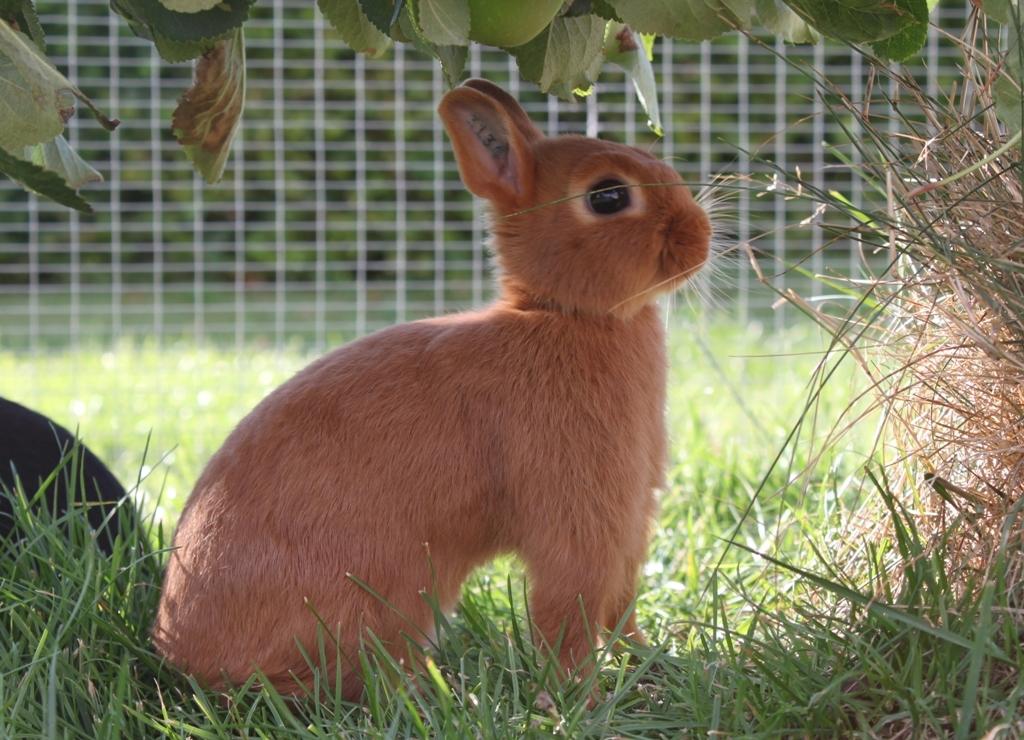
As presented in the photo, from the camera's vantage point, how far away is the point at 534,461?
187 cm

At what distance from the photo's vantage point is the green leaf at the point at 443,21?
4.95 ft

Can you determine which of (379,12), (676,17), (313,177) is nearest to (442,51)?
(379,12)

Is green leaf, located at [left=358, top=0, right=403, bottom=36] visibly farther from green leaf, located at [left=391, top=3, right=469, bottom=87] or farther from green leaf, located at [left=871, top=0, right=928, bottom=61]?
green leaf, located at [left=871, top=0, right=928, bottom=61]

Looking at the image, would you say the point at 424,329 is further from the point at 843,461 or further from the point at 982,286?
the point at 843,461

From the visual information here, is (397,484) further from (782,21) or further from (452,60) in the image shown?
(782,21)

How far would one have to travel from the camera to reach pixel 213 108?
6.18 feet

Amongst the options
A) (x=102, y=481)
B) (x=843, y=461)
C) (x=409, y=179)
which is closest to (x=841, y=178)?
(x=409, y=179)

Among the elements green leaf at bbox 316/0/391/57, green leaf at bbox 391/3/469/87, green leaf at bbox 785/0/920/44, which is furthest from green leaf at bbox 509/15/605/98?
green leaf at bbox 785/0/920/44

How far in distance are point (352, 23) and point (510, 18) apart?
316 mm

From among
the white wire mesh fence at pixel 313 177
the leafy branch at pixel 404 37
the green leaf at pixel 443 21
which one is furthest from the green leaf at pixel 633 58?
the white wire mesh fence at pixel 313 177

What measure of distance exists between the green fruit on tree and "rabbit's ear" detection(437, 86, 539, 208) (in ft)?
1.06

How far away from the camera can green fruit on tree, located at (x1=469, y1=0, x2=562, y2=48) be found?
1548mm

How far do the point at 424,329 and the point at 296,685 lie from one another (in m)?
0.58

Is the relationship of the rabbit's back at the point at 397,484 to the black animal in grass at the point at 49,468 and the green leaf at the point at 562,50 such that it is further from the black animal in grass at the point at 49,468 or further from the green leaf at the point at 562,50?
the black animal in grass at the point at 49,468
